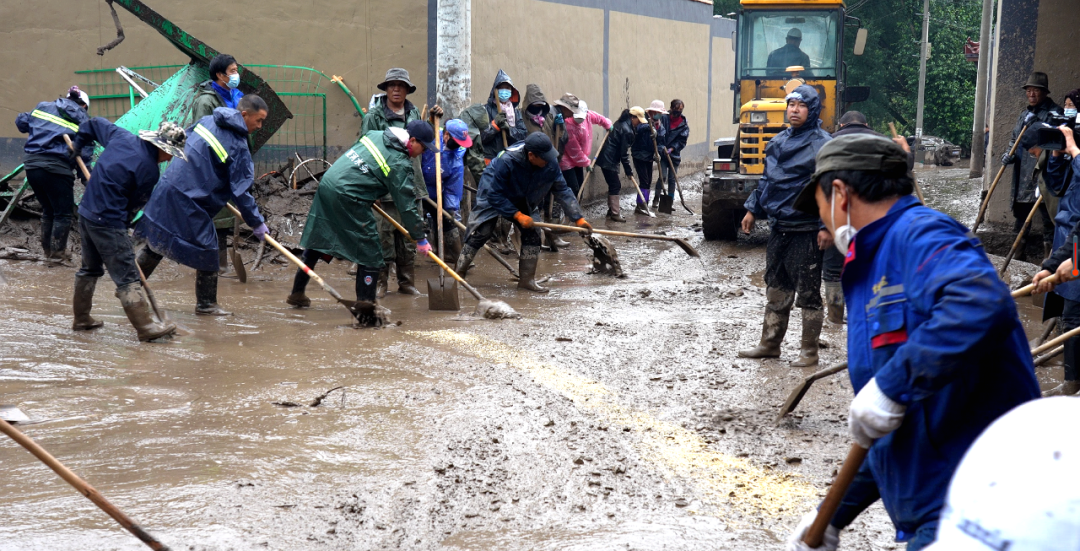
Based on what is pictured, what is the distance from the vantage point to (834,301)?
6.95 m

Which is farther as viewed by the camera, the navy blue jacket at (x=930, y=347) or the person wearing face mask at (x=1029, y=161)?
the person wearing face mask at (x=1029, y=161)

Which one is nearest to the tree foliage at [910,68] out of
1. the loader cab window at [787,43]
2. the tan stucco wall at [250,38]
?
the loader cab window at [787,43]

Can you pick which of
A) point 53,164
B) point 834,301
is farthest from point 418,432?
point 53,164

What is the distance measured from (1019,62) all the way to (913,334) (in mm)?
9461

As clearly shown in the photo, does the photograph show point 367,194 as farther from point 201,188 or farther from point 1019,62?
point 1019,62

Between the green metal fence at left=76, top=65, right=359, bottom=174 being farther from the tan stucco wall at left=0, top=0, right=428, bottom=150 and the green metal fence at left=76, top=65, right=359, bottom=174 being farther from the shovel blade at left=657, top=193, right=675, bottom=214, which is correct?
the shovel blade at left=657, top=193, right=675, bottom=214

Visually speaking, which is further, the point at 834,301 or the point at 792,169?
the point at 834,301

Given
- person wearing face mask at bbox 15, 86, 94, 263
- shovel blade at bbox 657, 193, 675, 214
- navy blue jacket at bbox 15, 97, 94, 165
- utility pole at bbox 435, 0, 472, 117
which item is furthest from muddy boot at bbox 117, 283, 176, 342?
shovel blade at bbox 657, 193, 675, 214

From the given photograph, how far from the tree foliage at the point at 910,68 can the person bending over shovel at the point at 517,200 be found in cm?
2280

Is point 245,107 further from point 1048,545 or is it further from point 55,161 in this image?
point 1048,545

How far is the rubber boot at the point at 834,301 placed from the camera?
6.89 m

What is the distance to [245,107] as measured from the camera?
647 cm

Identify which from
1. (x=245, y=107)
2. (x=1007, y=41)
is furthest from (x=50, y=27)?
(x=1007, y=41)

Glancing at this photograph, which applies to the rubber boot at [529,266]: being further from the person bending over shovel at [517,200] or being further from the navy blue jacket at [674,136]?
the navy blue jacket at [674,136]
